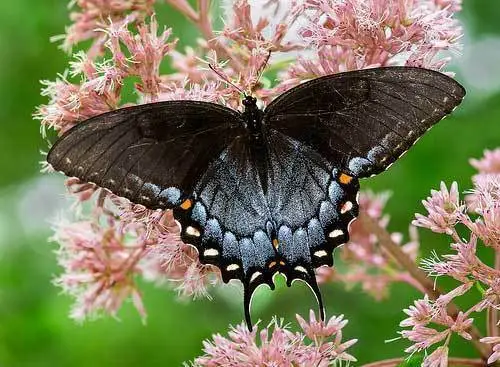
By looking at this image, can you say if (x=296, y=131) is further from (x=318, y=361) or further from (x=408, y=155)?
(x=408, y=155)

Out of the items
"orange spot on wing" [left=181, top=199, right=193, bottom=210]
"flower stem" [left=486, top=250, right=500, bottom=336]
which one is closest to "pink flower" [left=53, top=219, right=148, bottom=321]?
"orange spot on wing" [left=181, top=199, right=193, bottom=210]

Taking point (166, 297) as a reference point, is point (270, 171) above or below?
below

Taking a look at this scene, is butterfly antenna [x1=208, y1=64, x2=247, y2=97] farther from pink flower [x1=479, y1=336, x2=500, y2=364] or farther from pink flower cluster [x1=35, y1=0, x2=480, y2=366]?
pink flower [x1=479, y1=336, x2=500, y2=364]

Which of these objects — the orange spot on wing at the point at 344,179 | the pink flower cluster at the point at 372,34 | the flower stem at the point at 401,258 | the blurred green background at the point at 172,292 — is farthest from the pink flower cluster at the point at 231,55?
the blurred green background at the point at 172,292

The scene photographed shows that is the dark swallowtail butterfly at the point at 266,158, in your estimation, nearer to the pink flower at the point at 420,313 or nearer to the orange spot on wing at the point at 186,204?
the orange spot on wing at the point at 186,204

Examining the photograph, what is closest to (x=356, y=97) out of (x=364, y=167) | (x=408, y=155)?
(x=364, y=167)

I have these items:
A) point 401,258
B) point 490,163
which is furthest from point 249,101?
point 490,163

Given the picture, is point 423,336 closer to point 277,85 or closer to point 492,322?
point 492,322
